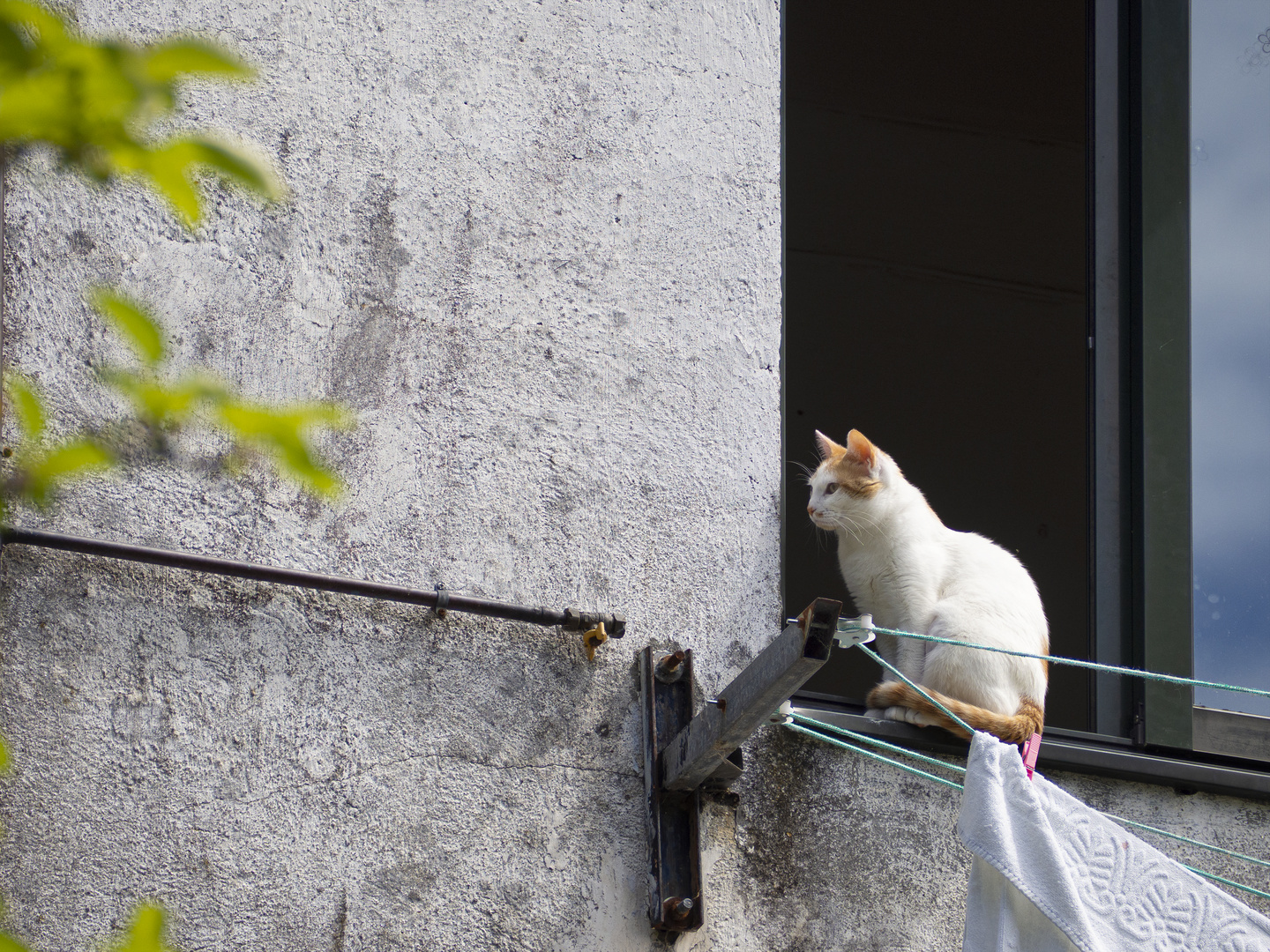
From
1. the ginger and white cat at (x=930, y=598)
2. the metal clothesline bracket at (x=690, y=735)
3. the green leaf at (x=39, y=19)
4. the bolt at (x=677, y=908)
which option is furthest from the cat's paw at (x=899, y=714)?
the green leaf at (x=39, y=19)

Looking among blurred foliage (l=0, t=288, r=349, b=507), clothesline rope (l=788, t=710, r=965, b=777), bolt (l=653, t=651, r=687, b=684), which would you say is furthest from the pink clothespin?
blurred foliage (l=0, t=288, r=349, b=507)

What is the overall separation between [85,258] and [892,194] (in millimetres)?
4605

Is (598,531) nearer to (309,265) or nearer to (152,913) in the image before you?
(309,265)

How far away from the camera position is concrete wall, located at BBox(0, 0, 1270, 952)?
1935mm

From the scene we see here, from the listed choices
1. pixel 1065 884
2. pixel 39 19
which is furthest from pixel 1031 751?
pixel 39 19

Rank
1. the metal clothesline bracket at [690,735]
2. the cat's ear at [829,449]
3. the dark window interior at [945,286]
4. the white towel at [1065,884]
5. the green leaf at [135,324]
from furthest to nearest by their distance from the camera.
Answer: the dark window interior at [945,286]
the cat's ear at [829,449]
the white towel at [1065,884]
the metal clothesline bracket at [690,735]
the green leaf at [135,324]

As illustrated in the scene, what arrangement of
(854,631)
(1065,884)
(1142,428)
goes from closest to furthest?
(1065,884) → (854,631) → (1142,428)

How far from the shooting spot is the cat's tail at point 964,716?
230 cm

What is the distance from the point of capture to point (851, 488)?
9.42 ft

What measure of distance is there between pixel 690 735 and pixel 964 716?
1.91 feet

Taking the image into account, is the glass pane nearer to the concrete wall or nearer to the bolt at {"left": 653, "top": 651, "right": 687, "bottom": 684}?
the concrete wall

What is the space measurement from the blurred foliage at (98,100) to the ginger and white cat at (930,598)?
2000 mm

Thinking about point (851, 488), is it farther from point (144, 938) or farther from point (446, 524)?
point (144, 938)

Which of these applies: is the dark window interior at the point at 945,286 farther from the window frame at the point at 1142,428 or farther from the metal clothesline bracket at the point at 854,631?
the metal clothesline bracket at the point at 854,631
